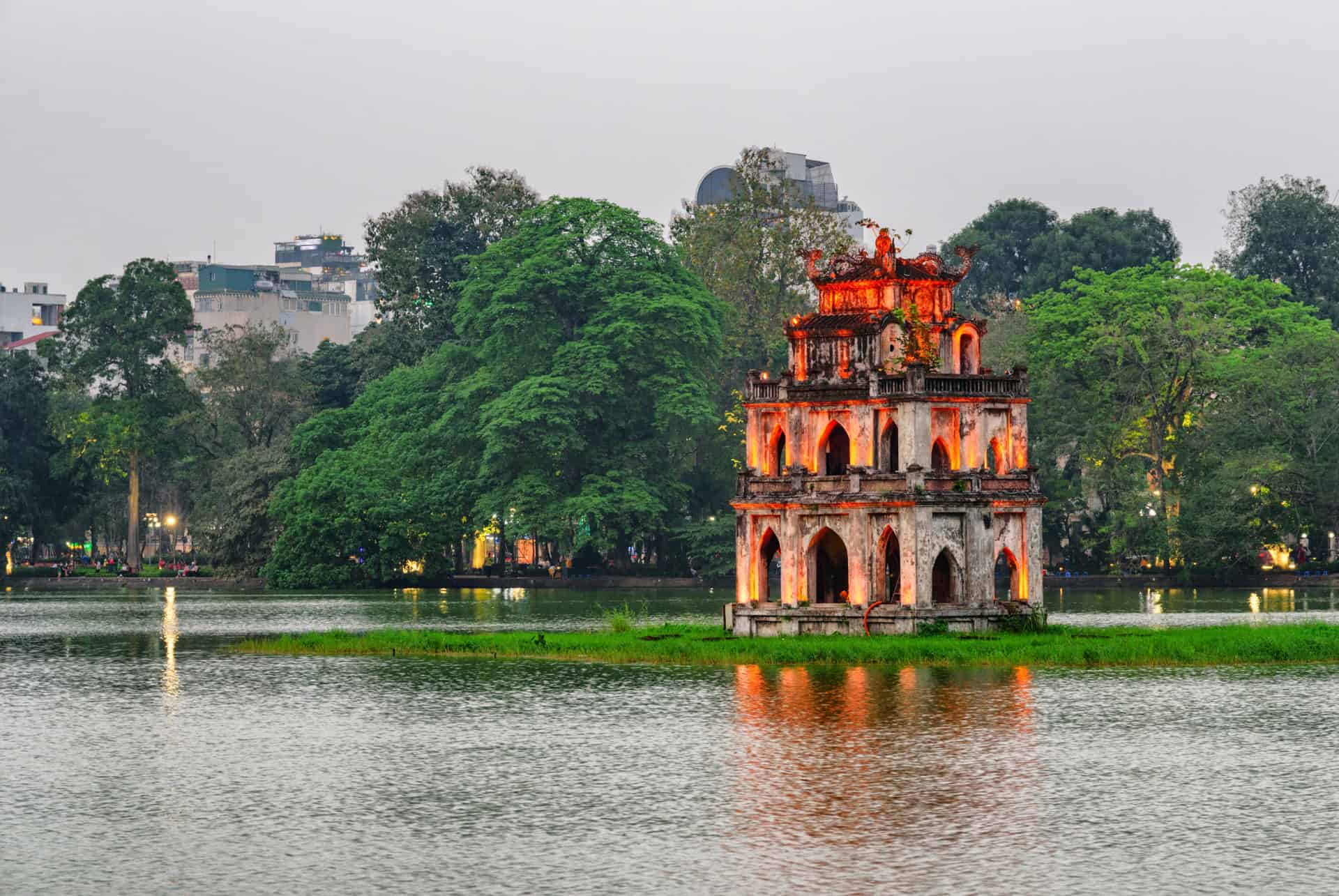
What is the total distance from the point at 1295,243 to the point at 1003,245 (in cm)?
2705

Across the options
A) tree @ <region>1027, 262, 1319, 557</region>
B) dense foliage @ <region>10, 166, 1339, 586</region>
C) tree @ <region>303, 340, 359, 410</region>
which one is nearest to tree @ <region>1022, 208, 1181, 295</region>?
dense foliage @ <region>10, 166, 1339, 586</region>

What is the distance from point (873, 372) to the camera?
69812mm

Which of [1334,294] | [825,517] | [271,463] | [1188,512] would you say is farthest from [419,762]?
[1334,294]

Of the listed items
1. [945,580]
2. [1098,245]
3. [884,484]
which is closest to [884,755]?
[884,484]

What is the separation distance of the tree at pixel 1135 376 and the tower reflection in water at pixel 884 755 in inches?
2620

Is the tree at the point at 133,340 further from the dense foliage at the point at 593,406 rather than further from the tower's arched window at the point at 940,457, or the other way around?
the tower's arched window at the point at 940,457

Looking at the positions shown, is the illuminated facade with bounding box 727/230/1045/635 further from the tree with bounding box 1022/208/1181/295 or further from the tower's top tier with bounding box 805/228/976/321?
the tree with bounding box 1022/208/1181/295

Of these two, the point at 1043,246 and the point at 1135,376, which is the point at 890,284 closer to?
the point at 1135,376

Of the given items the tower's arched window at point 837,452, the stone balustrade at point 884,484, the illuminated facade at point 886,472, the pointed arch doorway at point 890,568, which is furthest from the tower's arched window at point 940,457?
the tower's arched window at point 837,452

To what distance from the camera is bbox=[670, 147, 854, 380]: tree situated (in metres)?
144

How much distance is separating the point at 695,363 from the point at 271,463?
31.9 meters

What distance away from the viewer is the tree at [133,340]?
6048 inches

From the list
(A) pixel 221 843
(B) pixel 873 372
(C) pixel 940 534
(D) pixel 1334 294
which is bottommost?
(A) pixel 221 843

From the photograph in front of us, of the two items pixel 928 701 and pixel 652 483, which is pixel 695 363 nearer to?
pixel 652 483
